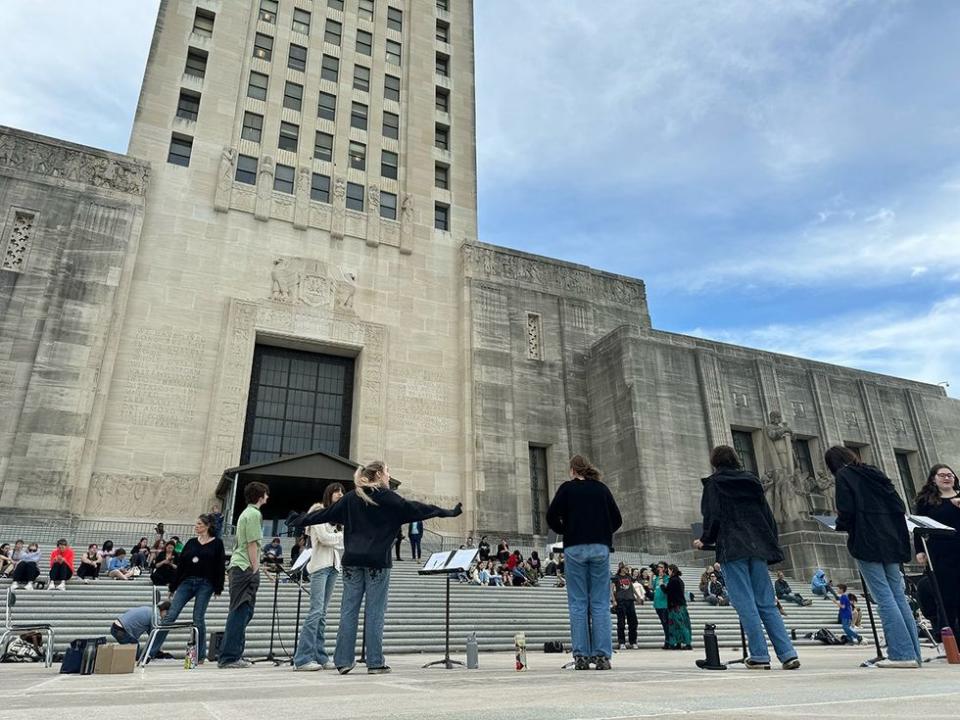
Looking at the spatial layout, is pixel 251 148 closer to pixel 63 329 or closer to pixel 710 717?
pixel 63 329

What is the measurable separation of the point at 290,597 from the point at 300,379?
44.4 feet

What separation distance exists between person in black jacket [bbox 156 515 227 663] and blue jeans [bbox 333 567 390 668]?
8.14ft

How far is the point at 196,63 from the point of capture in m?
29.6

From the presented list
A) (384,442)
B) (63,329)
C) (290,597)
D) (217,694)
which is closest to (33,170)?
(63,329)

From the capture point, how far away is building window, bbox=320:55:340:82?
31.9 metres

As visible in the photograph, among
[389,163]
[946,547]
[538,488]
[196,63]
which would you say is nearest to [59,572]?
[946,547]

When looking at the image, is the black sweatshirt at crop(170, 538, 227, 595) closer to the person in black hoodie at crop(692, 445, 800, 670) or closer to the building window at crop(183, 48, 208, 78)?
the person in black hoodie at crop(692, 445, 800, 670)

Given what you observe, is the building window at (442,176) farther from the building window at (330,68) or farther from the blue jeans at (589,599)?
the blue jeans at (589,599)

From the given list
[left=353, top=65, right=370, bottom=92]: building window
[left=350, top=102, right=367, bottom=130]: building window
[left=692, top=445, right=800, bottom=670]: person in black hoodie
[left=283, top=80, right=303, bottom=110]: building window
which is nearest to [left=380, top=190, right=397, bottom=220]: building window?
[left=350, top=102, right=367, bottom=130]: building window

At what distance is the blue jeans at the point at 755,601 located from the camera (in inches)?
211

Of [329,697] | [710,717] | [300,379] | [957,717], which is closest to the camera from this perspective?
[957,717]

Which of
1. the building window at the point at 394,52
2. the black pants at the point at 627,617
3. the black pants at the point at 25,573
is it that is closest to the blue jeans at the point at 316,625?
the black pants at the point at 627,617

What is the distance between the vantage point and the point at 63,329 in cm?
2164

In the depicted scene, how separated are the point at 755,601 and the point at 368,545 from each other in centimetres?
350
